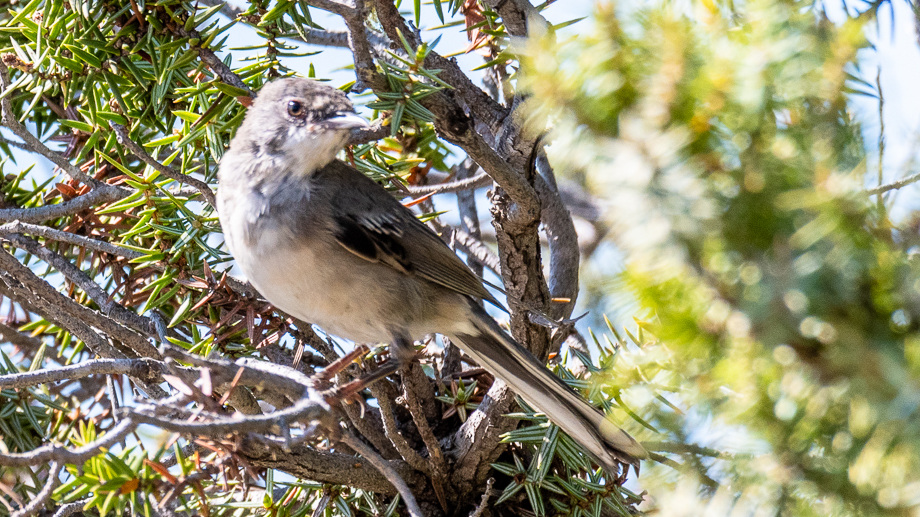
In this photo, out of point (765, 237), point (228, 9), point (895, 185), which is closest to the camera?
point (765, 237)

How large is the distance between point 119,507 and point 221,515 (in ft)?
5.45

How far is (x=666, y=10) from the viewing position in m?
1.61

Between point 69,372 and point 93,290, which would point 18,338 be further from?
point 69,372

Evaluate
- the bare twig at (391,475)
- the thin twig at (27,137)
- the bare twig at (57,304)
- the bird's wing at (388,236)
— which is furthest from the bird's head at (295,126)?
the bare twig at (391,475)

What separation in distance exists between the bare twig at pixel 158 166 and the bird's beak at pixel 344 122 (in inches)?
24.0

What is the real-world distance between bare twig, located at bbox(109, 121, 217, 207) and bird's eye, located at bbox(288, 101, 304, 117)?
53 centimetres

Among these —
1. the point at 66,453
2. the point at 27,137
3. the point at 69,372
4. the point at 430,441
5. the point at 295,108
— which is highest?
the point at 27,137

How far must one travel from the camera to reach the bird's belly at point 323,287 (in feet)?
11.1

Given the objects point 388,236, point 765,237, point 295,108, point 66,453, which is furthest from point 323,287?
point 765,237

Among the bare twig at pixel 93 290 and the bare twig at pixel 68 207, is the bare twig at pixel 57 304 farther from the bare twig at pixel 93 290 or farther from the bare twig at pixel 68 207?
the bare twig at pixel 68 207

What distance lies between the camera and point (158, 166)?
11.1 ft

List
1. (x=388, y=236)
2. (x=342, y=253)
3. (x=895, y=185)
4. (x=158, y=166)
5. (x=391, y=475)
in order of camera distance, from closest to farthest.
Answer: (x=895, y=185) < (x=391, y=475) < (x=158, y=166) < (x=342, y=253) < (x=388, y=236)

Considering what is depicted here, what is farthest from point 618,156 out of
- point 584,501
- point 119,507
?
point 584,501

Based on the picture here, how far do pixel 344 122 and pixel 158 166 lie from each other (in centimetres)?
83
